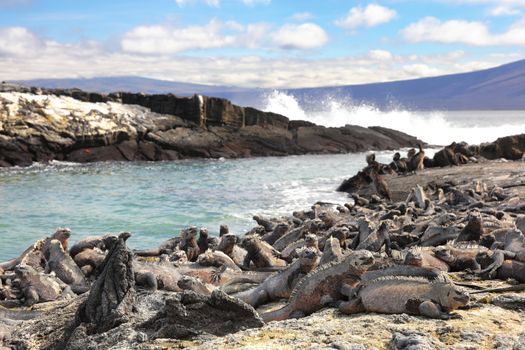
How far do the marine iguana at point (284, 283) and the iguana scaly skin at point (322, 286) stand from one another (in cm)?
67

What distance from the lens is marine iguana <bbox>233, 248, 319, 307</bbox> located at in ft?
23.3

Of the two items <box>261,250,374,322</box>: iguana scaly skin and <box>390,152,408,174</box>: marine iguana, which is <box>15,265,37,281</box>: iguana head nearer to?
<box>261,250,374,322</box>: iguana scaly skin

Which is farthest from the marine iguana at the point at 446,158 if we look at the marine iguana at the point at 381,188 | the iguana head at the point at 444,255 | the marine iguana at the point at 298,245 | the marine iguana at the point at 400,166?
the iguana head at the point at 444,255

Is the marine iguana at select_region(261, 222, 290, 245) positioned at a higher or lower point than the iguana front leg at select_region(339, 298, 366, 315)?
lower

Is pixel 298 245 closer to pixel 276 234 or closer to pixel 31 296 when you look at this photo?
pixel 276 234

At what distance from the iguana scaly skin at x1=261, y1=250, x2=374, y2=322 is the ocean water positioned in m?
10.9

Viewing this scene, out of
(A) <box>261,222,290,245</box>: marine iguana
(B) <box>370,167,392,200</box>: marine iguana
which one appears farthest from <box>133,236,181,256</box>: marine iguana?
(B) <box>370,167,392,200</box>: marine iguana

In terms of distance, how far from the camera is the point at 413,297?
5.67 meters

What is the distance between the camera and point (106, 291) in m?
5.95

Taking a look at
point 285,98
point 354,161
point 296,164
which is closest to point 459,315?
point 296,164

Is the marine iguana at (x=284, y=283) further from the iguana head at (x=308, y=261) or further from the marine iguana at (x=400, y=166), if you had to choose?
the marine iguana at (x=400, y=166)

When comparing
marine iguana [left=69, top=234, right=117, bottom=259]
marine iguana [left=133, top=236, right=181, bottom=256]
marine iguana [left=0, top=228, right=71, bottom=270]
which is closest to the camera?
marine iguana [left=0, top=228, right=71, bottom=270]

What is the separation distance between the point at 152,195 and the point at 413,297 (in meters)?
21.9

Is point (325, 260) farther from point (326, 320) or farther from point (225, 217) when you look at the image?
point (225, 217)
